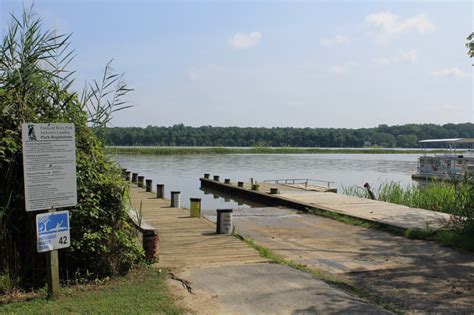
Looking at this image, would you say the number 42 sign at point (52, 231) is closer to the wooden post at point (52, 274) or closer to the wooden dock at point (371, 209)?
the wooden post at point (52, 274)

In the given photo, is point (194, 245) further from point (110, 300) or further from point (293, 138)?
point (293, 138)

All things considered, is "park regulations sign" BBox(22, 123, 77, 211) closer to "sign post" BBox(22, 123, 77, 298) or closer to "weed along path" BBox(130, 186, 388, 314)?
"sign post" BBox(22, 123, 77, 298)

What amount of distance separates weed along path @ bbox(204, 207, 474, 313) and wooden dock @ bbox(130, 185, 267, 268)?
24.6 inches

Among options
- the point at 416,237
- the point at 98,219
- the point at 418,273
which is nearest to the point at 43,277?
the point at 98,219

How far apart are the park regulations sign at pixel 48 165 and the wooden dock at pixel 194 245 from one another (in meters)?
2.14

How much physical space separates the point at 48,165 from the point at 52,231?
724mm

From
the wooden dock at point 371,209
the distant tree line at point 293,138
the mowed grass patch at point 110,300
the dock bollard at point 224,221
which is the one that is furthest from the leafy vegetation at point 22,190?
the distant tree line at point 293,138

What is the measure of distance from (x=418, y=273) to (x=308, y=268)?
1534mm

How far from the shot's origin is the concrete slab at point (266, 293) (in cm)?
489

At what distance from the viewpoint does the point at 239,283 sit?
19.1 feet

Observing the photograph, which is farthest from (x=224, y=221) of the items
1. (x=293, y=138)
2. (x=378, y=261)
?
(x=293, y=138)

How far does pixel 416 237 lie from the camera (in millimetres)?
9359

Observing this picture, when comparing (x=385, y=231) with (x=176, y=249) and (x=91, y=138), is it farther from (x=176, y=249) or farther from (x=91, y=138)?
(x=91, y=138)

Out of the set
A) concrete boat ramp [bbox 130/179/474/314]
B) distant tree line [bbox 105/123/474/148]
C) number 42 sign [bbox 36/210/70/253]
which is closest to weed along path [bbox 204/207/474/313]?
concrete boat ramp [bbox 130/179/474/314]
